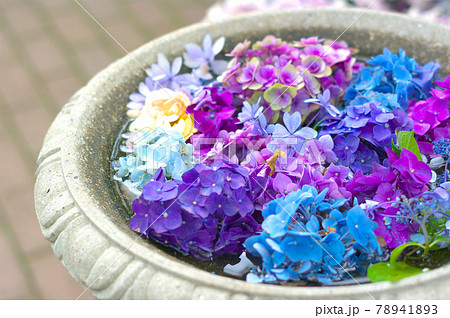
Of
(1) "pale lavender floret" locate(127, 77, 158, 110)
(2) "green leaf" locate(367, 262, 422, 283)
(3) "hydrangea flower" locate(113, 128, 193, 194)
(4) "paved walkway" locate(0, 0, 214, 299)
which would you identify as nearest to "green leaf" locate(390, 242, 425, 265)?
(2) "green leaf" locate(367, 262, 422, 283)

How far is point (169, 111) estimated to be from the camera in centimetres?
121

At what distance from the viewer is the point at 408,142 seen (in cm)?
102

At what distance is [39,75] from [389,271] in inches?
102

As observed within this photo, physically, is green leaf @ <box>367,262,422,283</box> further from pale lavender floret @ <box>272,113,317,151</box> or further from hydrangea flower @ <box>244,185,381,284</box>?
pale lavender floret @ <box>272,113,317,151</box>

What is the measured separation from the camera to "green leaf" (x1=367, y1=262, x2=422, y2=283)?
871 millimetres

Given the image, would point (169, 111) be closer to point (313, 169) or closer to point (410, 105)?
point (313, 169)

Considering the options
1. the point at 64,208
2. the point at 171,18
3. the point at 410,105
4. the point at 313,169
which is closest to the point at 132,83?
the point at 64,208

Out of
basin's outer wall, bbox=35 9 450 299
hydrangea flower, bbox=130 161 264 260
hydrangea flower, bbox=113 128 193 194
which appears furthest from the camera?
hydrangea flower, bbox=113 128 193 194

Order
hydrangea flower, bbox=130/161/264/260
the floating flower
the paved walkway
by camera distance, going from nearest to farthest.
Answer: hydrangea flower, bbox=130/161/264/260, the floating flower, the paved walkway

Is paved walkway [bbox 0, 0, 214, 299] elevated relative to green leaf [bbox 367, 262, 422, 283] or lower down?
lower down

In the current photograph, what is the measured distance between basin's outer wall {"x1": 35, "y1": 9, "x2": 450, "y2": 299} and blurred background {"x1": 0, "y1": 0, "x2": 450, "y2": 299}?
0.66 metres

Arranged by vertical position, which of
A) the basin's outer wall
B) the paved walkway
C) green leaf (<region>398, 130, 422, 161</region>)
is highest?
green leaf (<region>398, 130, 422, 161</region>)

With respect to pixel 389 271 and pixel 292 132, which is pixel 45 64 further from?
pixel 389 271

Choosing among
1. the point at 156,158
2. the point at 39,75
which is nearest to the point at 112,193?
the point at 156,158
